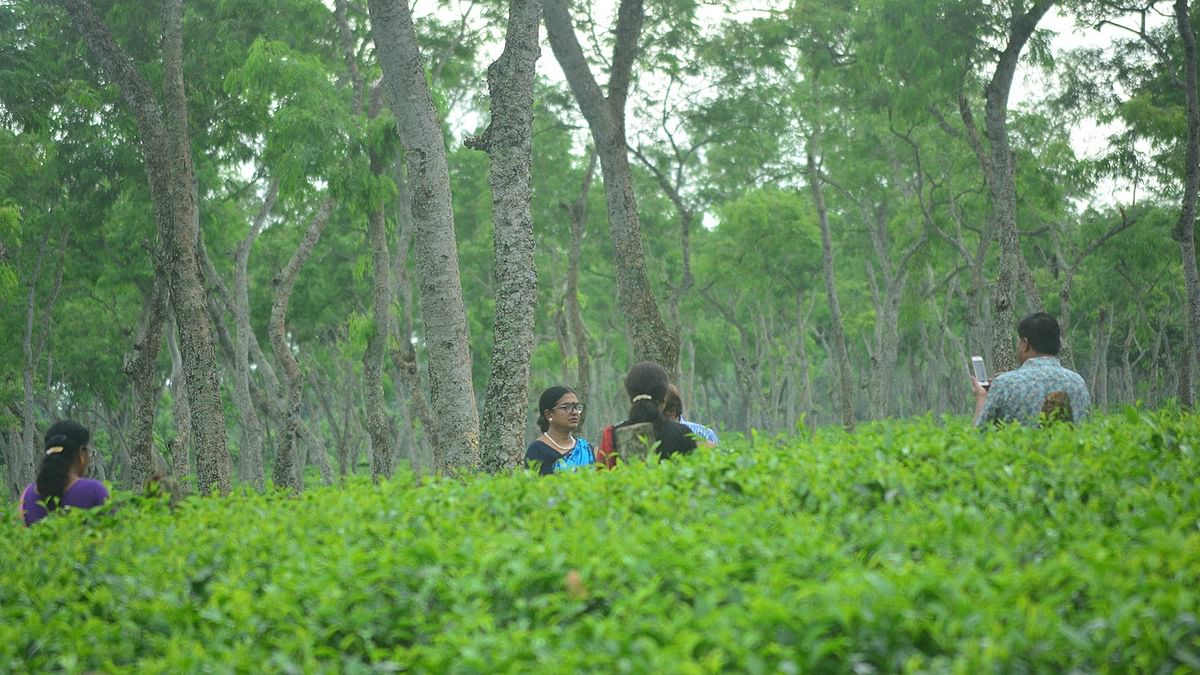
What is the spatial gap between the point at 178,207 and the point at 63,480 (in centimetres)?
754

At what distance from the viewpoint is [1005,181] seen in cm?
1733

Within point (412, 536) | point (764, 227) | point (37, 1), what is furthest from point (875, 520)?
point (764, 227)

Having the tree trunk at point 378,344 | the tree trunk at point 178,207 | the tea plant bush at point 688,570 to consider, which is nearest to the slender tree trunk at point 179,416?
the tree trunk at point 378,344

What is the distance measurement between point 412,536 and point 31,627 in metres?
1.34

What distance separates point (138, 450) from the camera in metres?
17.7

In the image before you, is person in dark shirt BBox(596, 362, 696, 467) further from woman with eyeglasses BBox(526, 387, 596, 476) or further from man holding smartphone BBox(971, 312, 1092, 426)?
man holding smartphone BBox(971, 312, 1092, 426)

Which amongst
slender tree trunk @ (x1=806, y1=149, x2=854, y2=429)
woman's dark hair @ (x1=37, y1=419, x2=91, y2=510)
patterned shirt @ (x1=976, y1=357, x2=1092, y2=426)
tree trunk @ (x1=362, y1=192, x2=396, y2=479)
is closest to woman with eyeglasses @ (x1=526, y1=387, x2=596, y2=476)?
patterned shirt @ (x1=976, y1=357, x2=1092, y2=426)

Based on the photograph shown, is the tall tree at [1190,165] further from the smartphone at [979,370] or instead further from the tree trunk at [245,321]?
the tree trunk at [245,321]

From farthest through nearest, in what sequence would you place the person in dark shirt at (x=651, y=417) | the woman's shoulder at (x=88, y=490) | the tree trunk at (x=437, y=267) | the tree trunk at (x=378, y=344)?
the tree trunk at (x=378, y=344) < the tree trunk at (x=437, y=267) < the person in dark shirt at (x=651, y=417) < the woman's shoulder at (x=88, y=490)

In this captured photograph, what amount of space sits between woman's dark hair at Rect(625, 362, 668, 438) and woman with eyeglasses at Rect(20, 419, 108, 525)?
300 centimetres

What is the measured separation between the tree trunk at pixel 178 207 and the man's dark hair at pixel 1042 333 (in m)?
8.78

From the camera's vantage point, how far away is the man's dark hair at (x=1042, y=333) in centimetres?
741

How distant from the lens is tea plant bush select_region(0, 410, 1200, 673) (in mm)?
3098

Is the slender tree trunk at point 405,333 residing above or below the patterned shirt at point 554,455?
above
